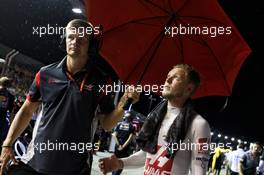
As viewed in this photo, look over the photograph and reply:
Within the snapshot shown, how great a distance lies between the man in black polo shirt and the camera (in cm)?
296

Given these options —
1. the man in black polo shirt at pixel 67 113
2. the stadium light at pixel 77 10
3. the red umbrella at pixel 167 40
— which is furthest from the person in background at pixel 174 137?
the stadium light at pixel 77 10

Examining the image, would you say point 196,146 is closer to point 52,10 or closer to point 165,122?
point 165,122

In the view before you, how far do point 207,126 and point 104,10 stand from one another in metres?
1.75

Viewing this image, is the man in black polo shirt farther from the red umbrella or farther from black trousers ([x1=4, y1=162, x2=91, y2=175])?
the red umbrella

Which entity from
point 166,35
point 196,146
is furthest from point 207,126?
point 166,35

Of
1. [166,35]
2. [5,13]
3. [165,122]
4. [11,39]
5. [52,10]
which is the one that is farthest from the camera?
[11,39]

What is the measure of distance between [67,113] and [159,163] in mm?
715

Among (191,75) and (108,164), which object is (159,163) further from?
(191,75)

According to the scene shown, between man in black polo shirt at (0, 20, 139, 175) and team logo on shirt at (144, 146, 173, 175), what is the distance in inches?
14.5

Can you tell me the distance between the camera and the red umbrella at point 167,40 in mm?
4176

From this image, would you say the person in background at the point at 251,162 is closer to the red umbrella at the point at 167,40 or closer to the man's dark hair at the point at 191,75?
the red umbrella at the point at 167,40

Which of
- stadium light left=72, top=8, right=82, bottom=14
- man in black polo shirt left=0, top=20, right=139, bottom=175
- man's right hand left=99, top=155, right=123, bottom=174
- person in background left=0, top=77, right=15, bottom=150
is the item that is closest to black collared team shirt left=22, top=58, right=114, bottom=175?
man in black polo shirt left=0, top=20, right=139, bottom=175

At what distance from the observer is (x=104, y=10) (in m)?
4.28

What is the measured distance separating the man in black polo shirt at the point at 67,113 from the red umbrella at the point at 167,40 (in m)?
0.99
